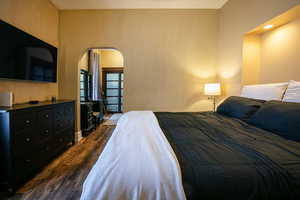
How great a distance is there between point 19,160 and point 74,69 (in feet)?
7.07

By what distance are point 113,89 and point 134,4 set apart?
13.9 feet

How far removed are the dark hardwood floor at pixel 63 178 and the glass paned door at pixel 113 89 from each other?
402cm

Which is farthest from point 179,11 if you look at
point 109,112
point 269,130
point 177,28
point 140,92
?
point 109,112

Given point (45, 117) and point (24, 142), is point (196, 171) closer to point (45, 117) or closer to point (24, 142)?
point (24, 142)

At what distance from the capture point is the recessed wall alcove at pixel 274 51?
1.90 m

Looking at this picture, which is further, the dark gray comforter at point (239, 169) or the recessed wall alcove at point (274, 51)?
the recessed wall alcove at point (274, 51)

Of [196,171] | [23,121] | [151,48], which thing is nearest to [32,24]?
[23,121]

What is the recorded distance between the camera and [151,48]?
3355 mm

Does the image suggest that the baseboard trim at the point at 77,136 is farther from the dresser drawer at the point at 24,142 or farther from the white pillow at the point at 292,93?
the white pillow at the point at 292,93

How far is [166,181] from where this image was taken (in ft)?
2.16

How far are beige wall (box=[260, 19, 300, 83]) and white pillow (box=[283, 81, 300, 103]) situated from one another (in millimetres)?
417

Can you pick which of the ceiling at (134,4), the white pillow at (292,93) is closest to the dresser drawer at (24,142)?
the ceiling at (134,4)

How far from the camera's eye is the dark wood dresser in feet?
5.26

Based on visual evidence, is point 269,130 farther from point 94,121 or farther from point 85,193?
point 94,121
